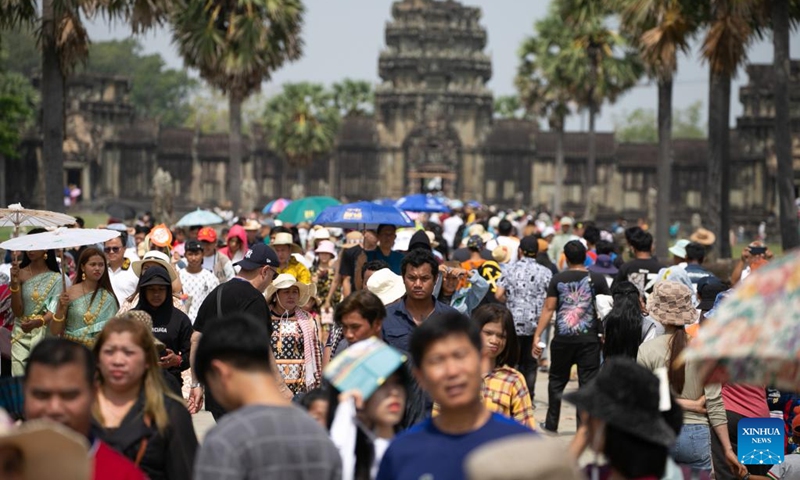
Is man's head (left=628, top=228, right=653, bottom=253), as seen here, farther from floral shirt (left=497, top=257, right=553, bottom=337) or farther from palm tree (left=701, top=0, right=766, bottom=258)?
palm tree (left=701, top=0, right=766, bottom=258)

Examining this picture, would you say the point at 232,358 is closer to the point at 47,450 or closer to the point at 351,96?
the point at 47,450

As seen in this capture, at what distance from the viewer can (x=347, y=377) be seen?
4.53 m

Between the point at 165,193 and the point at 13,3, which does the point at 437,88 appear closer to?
the point at 165,193

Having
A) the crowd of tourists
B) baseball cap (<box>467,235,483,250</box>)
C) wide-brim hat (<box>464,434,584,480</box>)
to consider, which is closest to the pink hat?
the crowd of tourists

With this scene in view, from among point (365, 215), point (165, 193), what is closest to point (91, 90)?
point (165, 193)

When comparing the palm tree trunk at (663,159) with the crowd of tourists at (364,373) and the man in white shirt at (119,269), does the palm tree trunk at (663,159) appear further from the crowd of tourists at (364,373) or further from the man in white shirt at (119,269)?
the man in white shirt at (119,269)

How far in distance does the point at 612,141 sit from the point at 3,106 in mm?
30698

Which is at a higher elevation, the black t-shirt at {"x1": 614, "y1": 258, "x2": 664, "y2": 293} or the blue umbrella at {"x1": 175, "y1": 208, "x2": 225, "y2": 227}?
the blue umbrella at {"x1": 175, "y1": 208, "x2": 225, "y2": 227}

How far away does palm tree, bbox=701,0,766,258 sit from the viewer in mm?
21922

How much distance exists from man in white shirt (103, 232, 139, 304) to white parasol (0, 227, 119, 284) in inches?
72.4

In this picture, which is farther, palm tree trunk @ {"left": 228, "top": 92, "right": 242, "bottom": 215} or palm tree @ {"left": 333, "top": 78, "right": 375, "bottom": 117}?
palm tree @ {"left": 333, "top": 78, "right": 375, "bottom": 117}

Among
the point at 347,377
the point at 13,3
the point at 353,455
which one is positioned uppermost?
the point at 13,3

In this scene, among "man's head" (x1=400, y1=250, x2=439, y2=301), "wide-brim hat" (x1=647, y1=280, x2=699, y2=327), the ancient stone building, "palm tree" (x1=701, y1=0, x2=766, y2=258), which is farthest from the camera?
the ancient stone building

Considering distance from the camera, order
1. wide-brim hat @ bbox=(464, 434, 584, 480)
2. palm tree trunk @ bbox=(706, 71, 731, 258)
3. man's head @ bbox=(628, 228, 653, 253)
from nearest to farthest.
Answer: wide-brim hat @ bbox=(464, 434, 584, 480), man's head @ bbox=(628, 228, 653, 253), palm tree trunk @ bbox=(706, 71, 731, 258)
